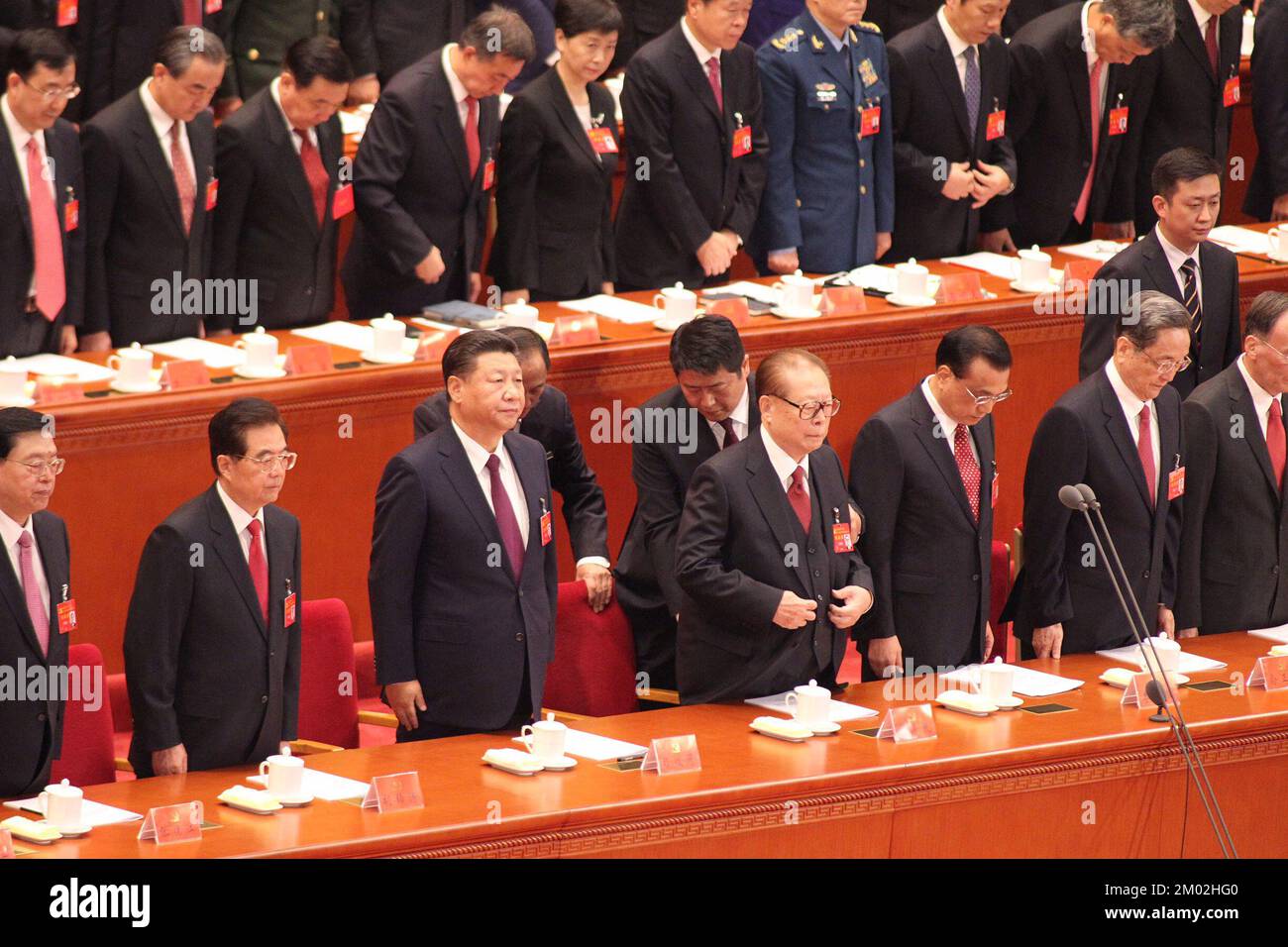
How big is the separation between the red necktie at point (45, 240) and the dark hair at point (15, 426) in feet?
4.91

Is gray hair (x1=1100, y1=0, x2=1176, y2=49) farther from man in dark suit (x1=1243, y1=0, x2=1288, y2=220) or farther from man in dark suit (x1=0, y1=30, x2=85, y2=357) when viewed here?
man in dark suit (x1=0, y1=30, x2=85, y2=357)

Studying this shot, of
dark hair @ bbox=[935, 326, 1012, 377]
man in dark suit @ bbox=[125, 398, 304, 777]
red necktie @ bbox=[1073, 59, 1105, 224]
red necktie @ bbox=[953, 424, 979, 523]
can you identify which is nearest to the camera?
man in dark suit @ bbox=[125, 398, 304, 777]

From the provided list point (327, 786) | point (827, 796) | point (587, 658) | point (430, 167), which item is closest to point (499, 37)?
point (430, 167)

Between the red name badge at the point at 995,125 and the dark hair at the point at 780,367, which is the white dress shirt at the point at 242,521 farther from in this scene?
the red name badge at the point at 995,125

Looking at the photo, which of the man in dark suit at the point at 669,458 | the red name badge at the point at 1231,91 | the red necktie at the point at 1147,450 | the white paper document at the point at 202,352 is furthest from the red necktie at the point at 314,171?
the red name badge at the point at 1231,91

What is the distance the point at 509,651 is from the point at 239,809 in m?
0.92

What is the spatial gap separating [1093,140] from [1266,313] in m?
1.99

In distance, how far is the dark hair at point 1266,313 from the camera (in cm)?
589

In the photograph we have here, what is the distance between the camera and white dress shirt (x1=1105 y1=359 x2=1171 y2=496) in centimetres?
568

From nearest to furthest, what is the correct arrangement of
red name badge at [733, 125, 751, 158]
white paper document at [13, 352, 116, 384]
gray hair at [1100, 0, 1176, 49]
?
white paper document at [13, 352, 116, 384] < red name badge at [733, 125, 751, 158] < gray hair at [1100, 0, 1176, 49]

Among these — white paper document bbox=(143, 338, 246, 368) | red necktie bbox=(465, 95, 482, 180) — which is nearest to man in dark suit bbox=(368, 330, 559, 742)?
white paper document bbox=(143, 338, 246, 368)

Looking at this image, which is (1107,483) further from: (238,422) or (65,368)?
(65,368)

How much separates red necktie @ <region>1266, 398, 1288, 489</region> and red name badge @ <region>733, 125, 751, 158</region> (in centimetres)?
204

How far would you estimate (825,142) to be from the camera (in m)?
7.40
